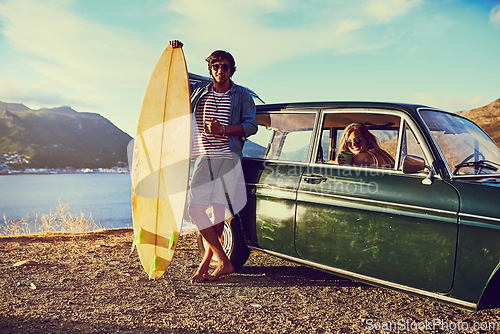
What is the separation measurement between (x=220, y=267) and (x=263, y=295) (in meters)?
0.63

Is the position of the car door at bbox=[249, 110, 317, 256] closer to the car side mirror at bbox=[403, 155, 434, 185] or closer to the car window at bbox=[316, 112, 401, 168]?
the car window at bbox=[316, 112, 401, 168]

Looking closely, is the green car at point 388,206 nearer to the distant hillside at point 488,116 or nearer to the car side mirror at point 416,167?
the car side mirror at point 416,167

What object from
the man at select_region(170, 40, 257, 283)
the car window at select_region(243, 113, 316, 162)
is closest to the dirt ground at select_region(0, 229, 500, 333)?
the man at select_region(170, 40, 257, 283)

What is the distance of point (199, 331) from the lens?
2898mm

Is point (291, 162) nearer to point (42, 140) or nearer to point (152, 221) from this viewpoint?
point (152, 221)

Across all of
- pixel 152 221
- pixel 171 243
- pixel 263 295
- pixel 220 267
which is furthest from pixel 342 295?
pixel 152 221

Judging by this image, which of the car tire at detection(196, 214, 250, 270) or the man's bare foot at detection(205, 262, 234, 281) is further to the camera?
the car tire at detection(196, 214, 250, 270)

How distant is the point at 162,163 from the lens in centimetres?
464

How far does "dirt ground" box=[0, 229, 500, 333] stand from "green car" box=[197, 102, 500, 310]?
0.36 m

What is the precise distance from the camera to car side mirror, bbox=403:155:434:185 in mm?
3012

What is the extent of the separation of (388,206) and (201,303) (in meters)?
1.91

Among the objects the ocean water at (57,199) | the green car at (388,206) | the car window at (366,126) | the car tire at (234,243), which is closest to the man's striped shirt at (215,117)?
the green car at (388,206)

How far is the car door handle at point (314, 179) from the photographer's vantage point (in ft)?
12.1

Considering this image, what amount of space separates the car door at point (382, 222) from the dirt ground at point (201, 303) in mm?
440
